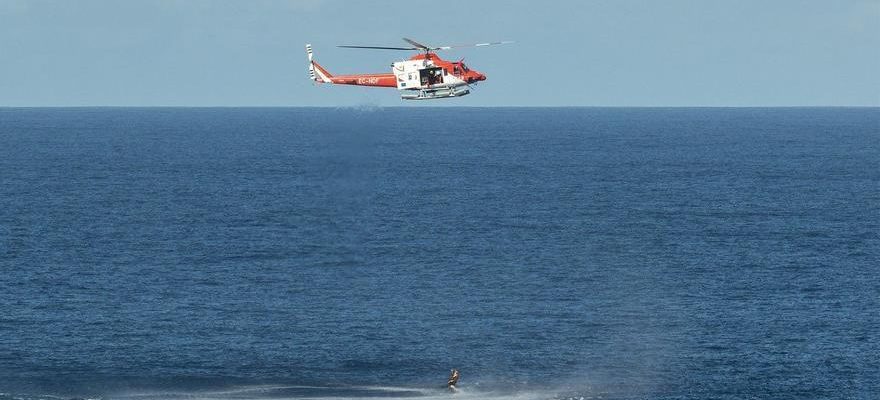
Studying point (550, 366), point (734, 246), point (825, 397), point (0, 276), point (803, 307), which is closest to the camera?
point (825, 397)

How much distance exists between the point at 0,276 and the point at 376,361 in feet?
200

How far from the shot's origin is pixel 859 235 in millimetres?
190250

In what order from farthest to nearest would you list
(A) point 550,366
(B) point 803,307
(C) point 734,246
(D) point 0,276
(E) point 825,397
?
(C) point 734,246 < (D) point 0,276 < (B) point 803,307 < (A) point 550,366 < (E) point 825,397

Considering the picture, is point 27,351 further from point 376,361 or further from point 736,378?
point 736,378

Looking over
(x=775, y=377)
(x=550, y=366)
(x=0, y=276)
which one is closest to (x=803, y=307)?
(x=775, y=377)
